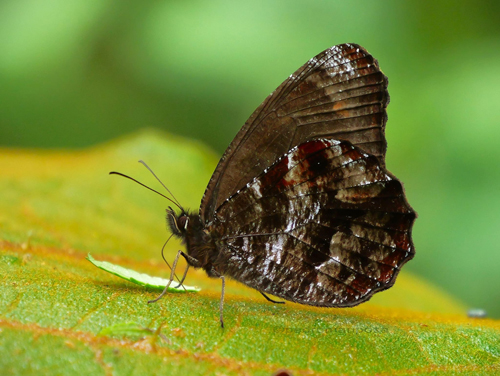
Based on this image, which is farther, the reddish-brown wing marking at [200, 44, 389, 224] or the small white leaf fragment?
the reddish-brown wing marking at [200, 44, 389, 224]

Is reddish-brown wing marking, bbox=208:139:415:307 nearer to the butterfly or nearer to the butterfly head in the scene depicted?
the butterfly

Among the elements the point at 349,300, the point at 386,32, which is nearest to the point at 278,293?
the point at 349,300

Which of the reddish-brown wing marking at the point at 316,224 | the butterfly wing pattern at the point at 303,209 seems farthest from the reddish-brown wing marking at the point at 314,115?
the reddish-brown wing marking at the point at 316,224

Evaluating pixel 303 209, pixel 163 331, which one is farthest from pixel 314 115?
pixel 163 331

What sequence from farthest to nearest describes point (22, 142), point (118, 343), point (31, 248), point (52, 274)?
point (22, 142), point (31, 248), point (52, 274), point (118, 343)

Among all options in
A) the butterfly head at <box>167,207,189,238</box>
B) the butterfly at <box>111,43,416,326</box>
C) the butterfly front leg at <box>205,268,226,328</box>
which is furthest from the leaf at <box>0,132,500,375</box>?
the butterfly head at <box>167,207,189,238</box>

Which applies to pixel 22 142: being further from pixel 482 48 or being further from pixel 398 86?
pixel 482 48

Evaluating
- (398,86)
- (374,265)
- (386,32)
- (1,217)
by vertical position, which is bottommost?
(1,217)

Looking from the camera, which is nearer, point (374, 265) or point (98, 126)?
point (374, 265)
